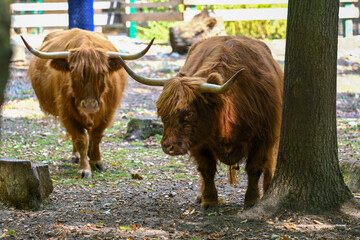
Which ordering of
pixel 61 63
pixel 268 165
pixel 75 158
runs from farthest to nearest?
pixel 75 158
pixel 61 63
pixel 268 165

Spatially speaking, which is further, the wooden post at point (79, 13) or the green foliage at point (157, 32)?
the green foliage at point (157, 32)

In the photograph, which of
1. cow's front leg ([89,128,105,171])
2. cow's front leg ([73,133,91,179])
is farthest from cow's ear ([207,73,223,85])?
cow's front leg ([89,128,105,171])

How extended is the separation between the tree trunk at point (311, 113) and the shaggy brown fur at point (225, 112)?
0.40 m

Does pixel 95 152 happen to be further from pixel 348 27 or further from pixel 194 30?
pixel 348 27

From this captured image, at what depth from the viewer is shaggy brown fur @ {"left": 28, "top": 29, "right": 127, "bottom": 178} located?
678 cm

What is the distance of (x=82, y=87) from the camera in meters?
6.77

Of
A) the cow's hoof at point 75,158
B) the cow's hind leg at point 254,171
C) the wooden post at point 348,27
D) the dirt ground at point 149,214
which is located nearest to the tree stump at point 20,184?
the dirt ground at point 149,214

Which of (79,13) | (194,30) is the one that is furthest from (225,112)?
(194,30)

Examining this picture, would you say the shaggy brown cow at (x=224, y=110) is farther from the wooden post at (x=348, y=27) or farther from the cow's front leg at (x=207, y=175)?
the wooden post at (x=348, y=27)

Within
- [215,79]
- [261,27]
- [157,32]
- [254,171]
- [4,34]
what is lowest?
[254,171]

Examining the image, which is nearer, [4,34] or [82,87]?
[4,34]

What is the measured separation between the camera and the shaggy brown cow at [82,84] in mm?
6781

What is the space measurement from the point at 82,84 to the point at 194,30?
9991mm

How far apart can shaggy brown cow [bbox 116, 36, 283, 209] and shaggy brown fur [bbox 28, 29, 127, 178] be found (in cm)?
184
